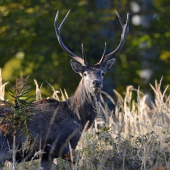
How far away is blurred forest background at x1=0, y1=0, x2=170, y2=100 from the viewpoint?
1125cm

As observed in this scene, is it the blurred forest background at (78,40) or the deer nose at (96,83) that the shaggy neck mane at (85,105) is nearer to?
the deer nose at (96,83)

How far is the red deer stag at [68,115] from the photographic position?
4727 millimetres

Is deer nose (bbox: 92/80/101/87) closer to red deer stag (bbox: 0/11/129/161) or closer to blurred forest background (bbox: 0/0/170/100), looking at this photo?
red deer stag (bbox: 0/11/129/161)

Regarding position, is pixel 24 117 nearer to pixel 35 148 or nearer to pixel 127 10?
pixel 35 148

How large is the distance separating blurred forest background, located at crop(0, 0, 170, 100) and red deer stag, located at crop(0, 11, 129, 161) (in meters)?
5.48

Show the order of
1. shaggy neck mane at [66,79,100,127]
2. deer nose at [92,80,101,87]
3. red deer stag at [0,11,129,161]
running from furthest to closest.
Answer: shaggy neck mane at [66,79,100,127]
deer nose at [92,80,101,87]
red deer stag at [0,11,129,161]

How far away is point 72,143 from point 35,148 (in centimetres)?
63

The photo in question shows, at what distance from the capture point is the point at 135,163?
4410mm

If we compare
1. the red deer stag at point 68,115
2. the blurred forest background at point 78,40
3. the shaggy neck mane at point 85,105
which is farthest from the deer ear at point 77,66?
the blurred forest background at point 78,40

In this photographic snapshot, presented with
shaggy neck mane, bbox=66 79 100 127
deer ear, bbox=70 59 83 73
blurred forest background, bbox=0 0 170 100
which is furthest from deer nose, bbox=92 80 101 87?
blurred forest background, bbox=0 0 170 100

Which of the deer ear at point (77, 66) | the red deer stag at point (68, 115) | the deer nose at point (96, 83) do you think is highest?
the deer ear at point (77, 66)

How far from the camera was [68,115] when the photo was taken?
5180mm

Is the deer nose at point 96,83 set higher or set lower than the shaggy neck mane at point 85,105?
higher

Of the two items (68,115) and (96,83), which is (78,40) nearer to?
(96,83)
